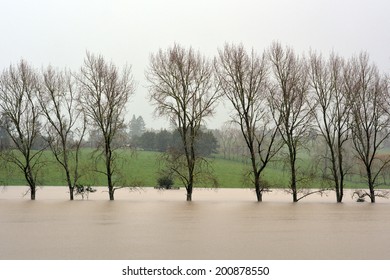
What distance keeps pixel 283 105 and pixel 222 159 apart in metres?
40.6

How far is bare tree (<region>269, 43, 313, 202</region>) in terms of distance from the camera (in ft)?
81.6

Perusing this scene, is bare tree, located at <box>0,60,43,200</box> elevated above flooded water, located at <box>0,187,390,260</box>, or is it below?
above

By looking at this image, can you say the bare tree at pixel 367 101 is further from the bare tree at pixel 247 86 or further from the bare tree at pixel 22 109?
the bare tree at pixel 22 109

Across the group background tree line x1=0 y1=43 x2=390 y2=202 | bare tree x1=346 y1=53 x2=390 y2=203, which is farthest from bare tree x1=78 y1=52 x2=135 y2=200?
bare tree x1=346 y1=53 x2=390 y2=203

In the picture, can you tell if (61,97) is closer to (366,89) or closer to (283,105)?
(283,105)

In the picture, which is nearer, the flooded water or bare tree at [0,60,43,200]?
the flooded water

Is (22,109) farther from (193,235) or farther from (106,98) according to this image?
(193,235)

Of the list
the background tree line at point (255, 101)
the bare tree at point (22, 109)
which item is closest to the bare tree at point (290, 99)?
the background tree line at point (255, 101)

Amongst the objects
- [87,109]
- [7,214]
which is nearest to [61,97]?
[87,109]

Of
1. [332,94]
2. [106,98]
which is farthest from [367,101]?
[106,98]

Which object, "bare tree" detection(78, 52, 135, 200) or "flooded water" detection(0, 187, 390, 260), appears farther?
"bare tree" detection(78, 52, 135, 200)

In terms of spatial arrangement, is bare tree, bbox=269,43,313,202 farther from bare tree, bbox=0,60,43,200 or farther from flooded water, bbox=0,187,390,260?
bare tree, bbox=0,60,43,200

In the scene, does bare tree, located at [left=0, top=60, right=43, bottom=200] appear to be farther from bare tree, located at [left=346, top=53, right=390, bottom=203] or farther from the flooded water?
bare tree, located at [left=346, top=53, right=390, bottom=203]

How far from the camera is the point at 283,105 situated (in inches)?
984
